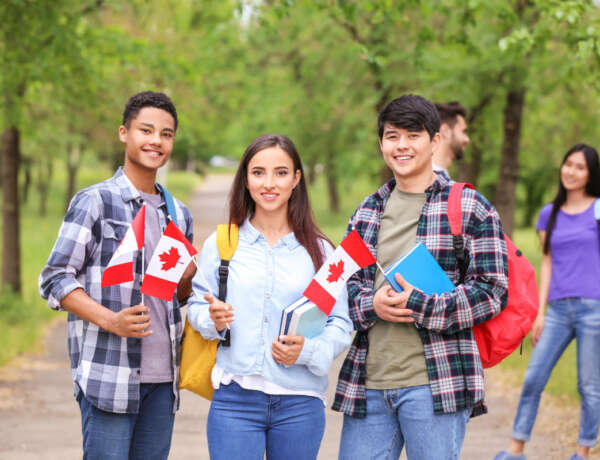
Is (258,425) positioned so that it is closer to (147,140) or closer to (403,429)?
(403,429)

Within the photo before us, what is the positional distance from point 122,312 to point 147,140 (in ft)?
2.62

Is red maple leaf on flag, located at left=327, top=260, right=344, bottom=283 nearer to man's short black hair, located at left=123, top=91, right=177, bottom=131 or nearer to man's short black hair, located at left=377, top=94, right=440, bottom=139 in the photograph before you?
man's short black hair, located at left=377, top=94, right=440, bottom=139

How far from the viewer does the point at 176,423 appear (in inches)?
261

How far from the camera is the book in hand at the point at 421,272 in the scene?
3104 mm

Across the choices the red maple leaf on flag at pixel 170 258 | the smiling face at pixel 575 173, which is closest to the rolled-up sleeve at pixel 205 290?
the red maple leaf on flag at pixel 170 258

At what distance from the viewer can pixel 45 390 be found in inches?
302

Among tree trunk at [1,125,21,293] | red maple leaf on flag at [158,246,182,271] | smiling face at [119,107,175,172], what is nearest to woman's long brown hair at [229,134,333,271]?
red maple leaf on flag at [158,246,182,271]

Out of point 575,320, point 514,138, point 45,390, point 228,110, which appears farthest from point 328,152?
point 575,320

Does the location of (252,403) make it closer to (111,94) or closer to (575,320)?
(575,320)

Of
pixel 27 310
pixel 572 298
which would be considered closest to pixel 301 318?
pixel 572 298

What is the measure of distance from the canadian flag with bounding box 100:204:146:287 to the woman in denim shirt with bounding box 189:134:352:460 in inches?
10.7

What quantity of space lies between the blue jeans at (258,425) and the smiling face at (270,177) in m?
0.75

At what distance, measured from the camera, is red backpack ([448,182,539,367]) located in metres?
3.21

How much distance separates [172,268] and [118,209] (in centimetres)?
37
